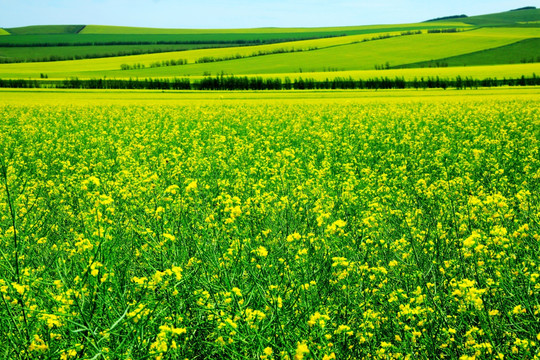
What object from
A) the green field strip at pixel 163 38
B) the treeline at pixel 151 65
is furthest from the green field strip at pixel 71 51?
the treeline at pixel 151 65

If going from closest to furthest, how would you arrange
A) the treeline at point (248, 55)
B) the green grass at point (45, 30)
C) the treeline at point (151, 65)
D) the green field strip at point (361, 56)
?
the green field strip at point (361, 56)
the treeline at point (151, 65)
the treeline at point (248, 55)
the green grass at point (45, 30)

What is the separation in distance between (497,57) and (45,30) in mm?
142552

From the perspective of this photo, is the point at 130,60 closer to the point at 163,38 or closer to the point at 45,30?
the point at 163,38

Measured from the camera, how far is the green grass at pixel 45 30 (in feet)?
490

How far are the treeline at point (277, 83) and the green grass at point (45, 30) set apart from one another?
116 meters

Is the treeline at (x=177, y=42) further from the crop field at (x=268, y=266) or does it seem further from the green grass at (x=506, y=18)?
the crop field at (x=268, y=266)

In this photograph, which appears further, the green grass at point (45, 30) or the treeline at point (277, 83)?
the green grass at point (45, 30)

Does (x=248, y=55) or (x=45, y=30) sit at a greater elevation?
(x=45, y=30)

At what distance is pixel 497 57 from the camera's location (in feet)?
232

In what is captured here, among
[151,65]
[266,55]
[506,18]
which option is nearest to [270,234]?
[151,65]

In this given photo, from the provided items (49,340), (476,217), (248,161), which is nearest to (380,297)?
(476,217)

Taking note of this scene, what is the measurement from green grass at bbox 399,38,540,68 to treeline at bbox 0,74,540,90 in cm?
2271

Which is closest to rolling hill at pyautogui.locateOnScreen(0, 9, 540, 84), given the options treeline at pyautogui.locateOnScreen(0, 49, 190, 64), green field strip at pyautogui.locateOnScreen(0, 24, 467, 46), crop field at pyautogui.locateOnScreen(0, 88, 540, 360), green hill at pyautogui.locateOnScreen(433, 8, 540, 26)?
treeline at pyautogui.locateOnScreen(0, 49, 190, 64)

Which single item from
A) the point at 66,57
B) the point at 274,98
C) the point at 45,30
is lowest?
the point at 274,98
